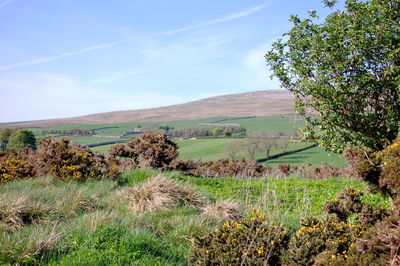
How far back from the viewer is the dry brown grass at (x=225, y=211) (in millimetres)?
7397

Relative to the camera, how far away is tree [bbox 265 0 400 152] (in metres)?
9.96

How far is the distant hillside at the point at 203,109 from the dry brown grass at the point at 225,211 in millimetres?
106157

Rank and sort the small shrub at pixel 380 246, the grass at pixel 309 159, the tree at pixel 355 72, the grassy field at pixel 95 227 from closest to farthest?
the small shrub at pixel 380 246 < the grassy field at pixel 95 227 < the tree at pixel 355 72 < the grass at pixel 309 159

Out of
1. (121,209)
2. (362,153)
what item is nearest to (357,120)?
(362,153)

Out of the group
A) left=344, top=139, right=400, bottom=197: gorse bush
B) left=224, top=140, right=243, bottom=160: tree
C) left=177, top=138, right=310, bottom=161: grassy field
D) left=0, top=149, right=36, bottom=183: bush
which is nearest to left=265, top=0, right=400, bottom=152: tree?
left=344, top=139, right=400, bottom=197: gorse bush

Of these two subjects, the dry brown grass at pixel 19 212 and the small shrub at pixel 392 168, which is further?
the dry brown grass at pixel 19 212

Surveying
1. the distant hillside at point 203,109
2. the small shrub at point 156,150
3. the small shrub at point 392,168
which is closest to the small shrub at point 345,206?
the small shrub at point 392,168

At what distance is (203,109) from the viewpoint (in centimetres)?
13762

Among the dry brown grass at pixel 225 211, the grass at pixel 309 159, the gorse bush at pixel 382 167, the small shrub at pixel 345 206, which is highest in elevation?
the gorse bush at pixel 382 167

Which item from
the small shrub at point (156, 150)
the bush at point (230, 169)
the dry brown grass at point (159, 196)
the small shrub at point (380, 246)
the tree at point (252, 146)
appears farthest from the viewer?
the tree at point (252, 146)

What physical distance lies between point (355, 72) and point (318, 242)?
24.2ft

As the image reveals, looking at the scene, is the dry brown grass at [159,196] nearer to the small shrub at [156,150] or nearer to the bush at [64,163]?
the bush at [64,163]

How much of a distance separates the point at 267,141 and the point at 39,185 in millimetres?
28379

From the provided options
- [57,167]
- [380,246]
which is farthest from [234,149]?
[380,246]
